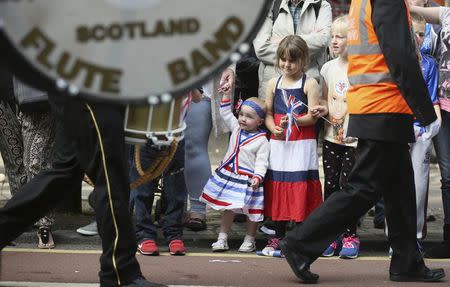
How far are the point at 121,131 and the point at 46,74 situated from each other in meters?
2.48

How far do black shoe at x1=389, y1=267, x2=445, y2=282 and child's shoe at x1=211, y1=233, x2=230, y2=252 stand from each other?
1.47 meters

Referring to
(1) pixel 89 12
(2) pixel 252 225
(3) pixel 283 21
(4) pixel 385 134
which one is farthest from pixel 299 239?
(1) pixel 89 12

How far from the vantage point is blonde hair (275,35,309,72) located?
7.20 metres

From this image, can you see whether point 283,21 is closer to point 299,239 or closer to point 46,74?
point 299,239

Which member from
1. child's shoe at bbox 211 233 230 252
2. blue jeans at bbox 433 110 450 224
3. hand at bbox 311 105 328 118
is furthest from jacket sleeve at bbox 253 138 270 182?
blue jeans at bbox 433 110 450 224

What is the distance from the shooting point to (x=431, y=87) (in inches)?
283

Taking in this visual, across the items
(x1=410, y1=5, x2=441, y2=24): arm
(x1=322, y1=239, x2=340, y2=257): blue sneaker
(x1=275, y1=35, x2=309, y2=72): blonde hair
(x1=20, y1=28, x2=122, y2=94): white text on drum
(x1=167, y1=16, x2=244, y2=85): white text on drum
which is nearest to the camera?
(x1=20, y1=28, x2=122, y2=94): white text on drum

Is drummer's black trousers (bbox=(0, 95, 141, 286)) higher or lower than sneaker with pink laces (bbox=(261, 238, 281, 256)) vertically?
higher

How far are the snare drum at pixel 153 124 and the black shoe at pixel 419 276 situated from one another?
5.71 feet

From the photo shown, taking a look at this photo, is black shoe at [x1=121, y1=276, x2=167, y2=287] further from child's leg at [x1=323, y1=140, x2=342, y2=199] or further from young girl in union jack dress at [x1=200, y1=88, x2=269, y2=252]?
child's leg at [x1=323, y1=140, x2=342, y2=199]

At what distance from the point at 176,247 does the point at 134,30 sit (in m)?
4.23

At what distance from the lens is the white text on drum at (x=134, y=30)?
2818 millimetres

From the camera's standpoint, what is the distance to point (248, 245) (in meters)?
7.27

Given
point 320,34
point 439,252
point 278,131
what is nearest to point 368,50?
point 278,131
